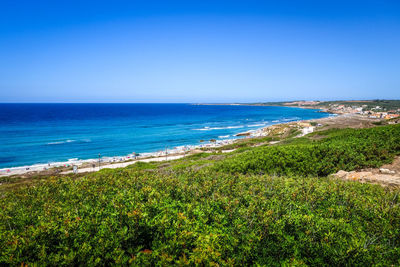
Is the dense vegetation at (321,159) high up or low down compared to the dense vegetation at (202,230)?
→ down

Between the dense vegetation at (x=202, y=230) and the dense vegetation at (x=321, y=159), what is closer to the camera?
the dense vegetation at (x=202, y=230)

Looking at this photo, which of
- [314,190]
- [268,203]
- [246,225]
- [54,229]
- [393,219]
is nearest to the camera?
[54,229]

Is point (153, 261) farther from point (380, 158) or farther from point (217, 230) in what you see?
point (380, 158)

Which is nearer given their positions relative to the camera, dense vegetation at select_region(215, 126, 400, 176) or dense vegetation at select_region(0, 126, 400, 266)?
dense vegetation at select_region(0, 126, 400, 266)

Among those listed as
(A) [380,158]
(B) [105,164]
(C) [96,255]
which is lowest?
(B) [105,164]

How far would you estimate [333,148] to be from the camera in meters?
14.7

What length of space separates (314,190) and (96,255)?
737cm

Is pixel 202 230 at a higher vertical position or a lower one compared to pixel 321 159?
higher

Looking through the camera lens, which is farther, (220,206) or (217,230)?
(220,206)

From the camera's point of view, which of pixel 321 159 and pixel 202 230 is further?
pixel 321 159

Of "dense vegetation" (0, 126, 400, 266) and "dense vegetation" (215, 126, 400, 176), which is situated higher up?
"dense vegetation" (0, 126, 400, 266)

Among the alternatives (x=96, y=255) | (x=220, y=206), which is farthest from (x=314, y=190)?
(x=96, y=255)

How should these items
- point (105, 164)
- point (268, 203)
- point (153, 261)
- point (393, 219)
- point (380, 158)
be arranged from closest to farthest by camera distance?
point (153, 261) → point (393, 219) → point (268, 203) → point (380, 158) → point (105, 164)

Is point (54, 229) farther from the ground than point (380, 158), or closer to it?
farther from the ground
